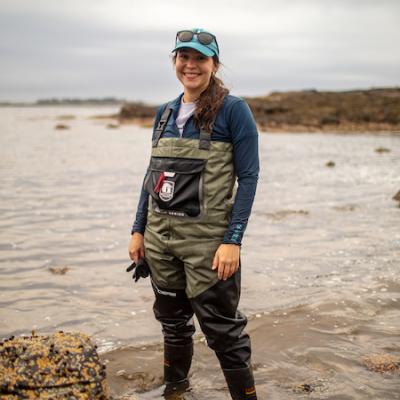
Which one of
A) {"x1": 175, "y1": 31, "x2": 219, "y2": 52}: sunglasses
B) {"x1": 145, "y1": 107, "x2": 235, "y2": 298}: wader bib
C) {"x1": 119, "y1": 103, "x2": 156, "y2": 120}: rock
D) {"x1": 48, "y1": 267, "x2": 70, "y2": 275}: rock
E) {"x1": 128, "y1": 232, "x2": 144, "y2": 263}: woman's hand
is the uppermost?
{"x1": 119, "y1": 103, "x2": 156, "y2": 120}: rock

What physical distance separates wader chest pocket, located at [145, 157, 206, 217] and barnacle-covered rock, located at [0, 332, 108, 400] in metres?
1.17

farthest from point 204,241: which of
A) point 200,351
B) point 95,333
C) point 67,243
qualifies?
point 67,243

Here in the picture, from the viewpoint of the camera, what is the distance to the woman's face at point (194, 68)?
3869mm

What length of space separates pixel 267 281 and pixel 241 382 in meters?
4.04

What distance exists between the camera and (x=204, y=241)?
3801 mm

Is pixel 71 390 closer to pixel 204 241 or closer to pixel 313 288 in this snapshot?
pixel 204 241

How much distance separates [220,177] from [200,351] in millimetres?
2552

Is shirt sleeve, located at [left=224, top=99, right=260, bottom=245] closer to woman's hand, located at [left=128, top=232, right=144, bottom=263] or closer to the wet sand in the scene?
woman's hand, located at [left=128, top=232, right=144, bottom=263]

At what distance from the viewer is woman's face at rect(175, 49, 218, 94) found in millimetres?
3869

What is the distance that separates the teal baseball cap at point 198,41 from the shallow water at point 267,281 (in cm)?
297

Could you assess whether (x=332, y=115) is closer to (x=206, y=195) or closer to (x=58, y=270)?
(x=58, y=270)

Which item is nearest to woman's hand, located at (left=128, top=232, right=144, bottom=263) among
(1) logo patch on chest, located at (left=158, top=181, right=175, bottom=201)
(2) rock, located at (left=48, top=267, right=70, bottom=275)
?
(1) logo patch on chest, located at (left=158, top=181, right=175, bottom=201)

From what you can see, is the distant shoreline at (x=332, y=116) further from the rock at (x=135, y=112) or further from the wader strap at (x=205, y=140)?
the wader strap at (x=205, y=140)

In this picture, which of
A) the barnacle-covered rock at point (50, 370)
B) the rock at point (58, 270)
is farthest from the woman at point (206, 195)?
the rock at point (58, 270)
